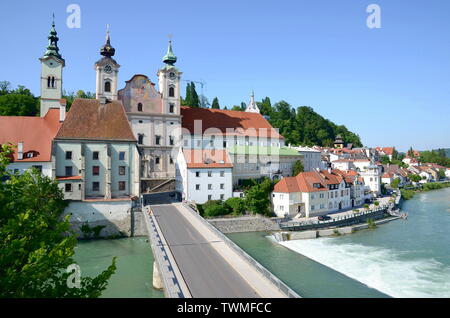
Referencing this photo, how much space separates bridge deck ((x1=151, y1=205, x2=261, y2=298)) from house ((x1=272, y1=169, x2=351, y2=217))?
17.2 m

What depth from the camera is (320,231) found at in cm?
3788

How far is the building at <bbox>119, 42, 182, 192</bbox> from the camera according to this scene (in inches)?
1929

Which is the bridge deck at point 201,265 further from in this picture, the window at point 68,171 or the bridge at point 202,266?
the window at point 68,171

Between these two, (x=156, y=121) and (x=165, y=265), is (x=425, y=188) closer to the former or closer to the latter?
(x=156, y=121)

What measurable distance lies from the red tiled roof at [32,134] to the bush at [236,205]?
838 inches

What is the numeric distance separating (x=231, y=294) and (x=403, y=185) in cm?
9088

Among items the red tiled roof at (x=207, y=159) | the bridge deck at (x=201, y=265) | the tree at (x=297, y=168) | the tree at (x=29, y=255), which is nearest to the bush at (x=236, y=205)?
the red tiled roof at (x=207, y=159)

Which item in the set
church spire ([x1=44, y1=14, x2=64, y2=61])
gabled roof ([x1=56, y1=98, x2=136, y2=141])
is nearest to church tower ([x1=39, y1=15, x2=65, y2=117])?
church spire ([x1=44, y1=14, x2=64, y2=61])

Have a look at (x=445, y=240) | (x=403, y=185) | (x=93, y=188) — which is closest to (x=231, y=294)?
(x=93, y=188)

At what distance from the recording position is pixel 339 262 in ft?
92.0

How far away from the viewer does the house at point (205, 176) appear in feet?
138

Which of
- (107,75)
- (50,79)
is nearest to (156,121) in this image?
(107,75)

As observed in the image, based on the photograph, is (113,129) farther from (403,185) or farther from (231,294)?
(403,185)
